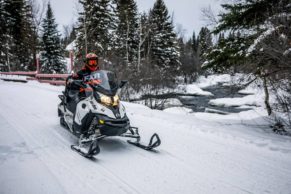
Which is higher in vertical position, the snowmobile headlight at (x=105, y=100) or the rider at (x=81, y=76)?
the rider at (x=81, y=76)

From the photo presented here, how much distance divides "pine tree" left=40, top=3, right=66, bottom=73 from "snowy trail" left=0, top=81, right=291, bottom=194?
24.0m

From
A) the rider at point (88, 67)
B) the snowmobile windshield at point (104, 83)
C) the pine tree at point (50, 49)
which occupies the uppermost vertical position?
the pine tree at point (50, 49)

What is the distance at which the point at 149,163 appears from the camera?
3812mm

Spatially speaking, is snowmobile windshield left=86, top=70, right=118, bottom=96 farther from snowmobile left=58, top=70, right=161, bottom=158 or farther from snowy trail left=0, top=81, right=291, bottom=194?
snowy trail left=0, top=81, right=291, bottom=194

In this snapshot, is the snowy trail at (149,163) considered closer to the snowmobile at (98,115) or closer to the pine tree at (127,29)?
the snowmobile at (98,115)

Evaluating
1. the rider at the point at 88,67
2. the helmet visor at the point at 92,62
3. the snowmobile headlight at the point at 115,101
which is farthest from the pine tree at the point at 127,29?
the snowmobile headlight at the point at 115,101

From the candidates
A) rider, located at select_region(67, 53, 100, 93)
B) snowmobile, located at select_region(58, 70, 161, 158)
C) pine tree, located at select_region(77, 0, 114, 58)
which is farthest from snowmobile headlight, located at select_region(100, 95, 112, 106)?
pine tree, located at select_region(77, 0, 114, 58)

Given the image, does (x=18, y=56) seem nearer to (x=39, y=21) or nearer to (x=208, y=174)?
(x=39, y=21)

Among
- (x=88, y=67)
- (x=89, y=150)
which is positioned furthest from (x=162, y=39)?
(x=89, y=150)

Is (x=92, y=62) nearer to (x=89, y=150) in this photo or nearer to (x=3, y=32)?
(x=89, y=150)

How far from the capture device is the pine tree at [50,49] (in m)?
28.0

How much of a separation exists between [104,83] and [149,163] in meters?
1.66

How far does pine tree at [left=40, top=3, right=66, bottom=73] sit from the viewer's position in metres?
28.0

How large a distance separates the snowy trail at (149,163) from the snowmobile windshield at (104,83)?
112cm
